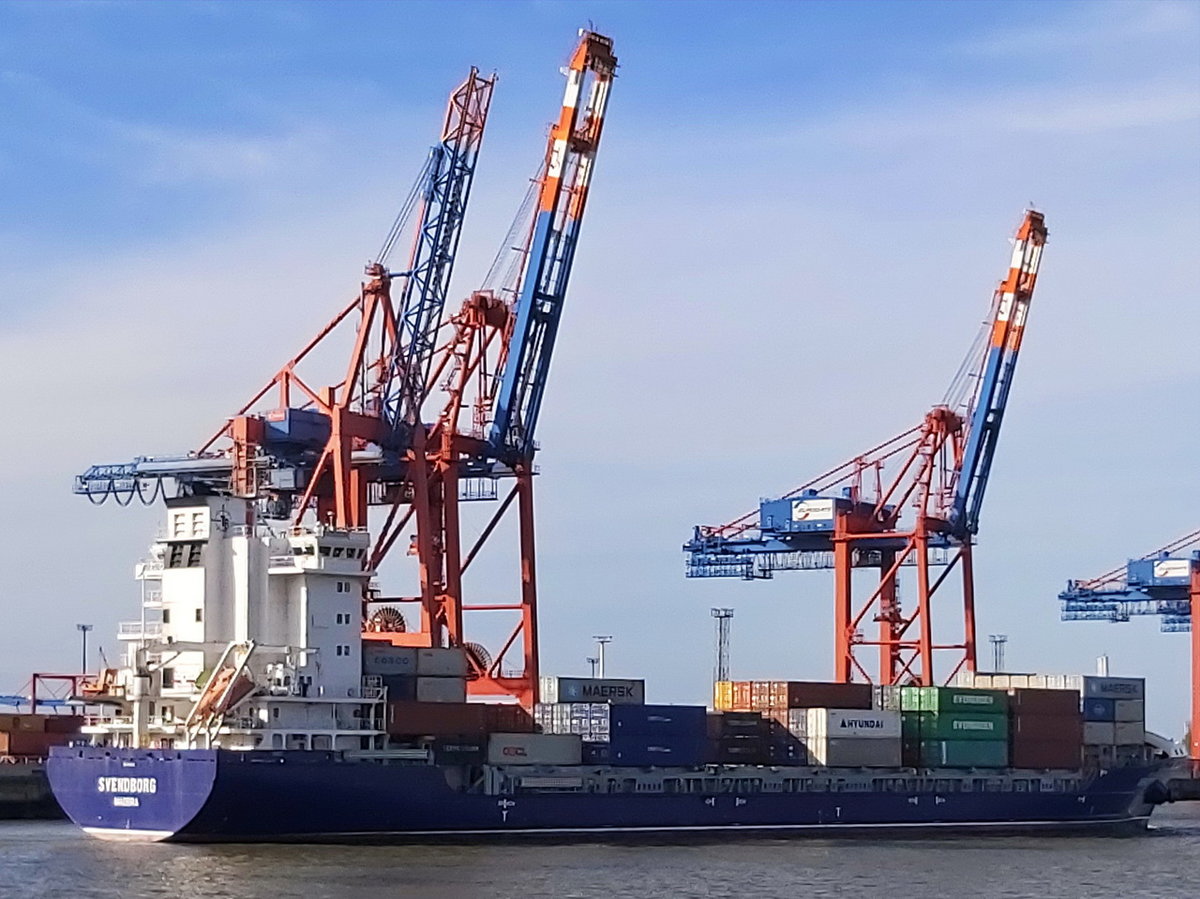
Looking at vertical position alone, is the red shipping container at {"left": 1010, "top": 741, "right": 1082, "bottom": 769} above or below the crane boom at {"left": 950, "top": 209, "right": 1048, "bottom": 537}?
below

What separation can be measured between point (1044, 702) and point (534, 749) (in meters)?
19.8

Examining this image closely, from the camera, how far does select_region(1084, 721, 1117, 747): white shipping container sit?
72.4m

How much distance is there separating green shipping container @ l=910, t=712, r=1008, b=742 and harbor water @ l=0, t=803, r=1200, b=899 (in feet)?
19.3

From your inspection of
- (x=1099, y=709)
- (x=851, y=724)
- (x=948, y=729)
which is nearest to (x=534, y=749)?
(x=851, y=724)

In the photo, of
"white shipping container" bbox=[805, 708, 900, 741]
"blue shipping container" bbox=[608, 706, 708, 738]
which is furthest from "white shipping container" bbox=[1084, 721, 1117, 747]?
"blue shipping container" bbox=[608, 706, 708, 738]

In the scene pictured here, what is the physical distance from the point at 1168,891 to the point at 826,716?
Result: 16618mm

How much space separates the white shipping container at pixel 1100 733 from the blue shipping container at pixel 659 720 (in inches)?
669

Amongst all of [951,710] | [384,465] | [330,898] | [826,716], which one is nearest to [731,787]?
[826,716]

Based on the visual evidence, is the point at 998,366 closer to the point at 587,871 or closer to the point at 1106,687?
the point at 1106,687

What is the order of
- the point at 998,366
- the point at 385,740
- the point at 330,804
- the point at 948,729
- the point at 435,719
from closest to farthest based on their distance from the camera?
the point at 330,804 → the point at 385,740 → the point at 435,719 → the point at 948,729 → the point at 998,366

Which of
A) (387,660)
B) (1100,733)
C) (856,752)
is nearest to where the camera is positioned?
(387,660)

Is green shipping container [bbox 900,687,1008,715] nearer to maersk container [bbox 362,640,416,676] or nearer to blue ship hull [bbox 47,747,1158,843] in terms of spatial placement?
blue ship hull [bbox 47,747,1158,843]

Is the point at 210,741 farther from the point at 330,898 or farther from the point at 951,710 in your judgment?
the point at 951,710

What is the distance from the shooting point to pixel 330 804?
175 feet
